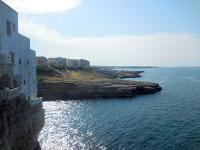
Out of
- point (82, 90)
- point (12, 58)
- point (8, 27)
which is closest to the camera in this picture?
point (8, 27)

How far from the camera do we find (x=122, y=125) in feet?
214

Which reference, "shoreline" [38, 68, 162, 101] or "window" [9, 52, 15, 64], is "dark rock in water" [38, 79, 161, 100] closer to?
"shoreline" [38, 68, 162, 101]

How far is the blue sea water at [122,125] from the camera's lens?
170 ft

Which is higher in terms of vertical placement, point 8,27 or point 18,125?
point 8,27

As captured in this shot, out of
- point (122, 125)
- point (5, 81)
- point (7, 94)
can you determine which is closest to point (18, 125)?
point (7, 94)

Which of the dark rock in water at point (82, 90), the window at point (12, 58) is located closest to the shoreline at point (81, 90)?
the dark rock in water at point (82, 90)

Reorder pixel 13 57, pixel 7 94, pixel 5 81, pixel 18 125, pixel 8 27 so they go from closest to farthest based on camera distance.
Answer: pixel 7 94 → pixel 18 125 → pixel 5 81 → pixel 8 27 → pixel 13 57

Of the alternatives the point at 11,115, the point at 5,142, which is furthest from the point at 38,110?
the point at 5,142

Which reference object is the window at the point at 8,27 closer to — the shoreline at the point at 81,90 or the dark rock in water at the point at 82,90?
the shoreline at the point at 81,90

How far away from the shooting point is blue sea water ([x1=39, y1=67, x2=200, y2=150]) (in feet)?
170

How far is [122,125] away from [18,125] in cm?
3016

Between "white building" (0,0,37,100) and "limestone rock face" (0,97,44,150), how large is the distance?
222cm

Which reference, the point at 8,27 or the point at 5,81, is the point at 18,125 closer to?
the point at 5,81

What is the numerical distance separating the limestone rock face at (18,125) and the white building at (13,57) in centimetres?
222
